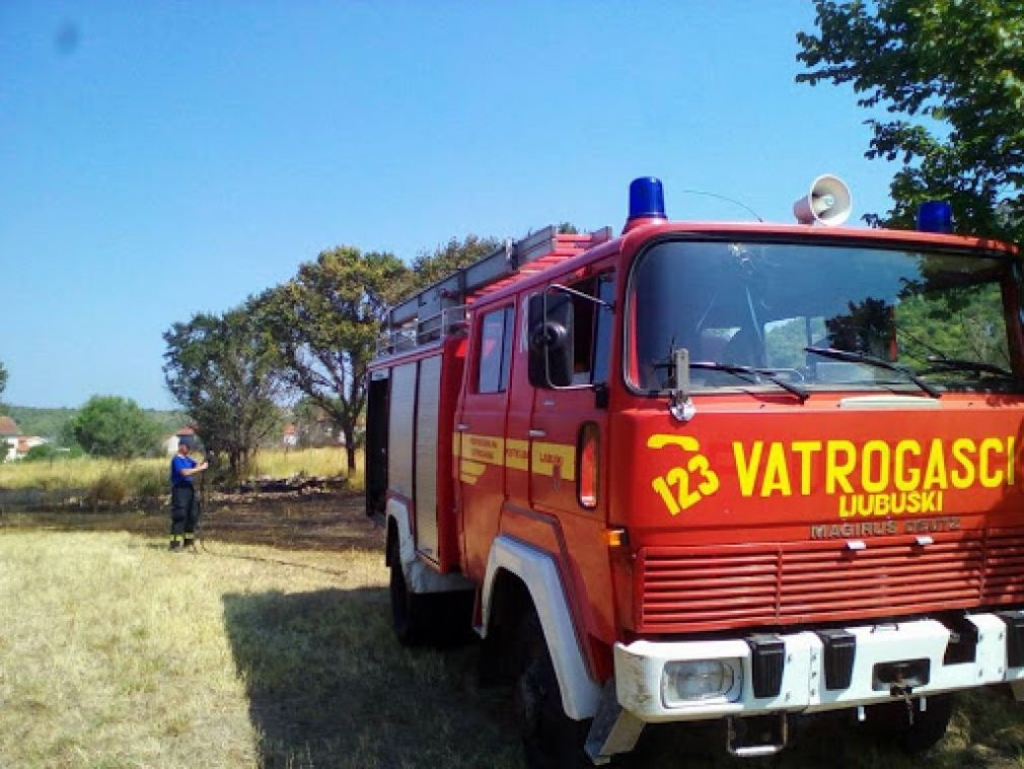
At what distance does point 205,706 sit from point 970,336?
4801mm

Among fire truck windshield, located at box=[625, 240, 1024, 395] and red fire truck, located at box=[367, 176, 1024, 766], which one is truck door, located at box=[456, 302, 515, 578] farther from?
fire truck windshield, located at box=[625, 240, 1024, 395]

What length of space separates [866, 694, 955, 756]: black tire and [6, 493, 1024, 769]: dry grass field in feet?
0.26

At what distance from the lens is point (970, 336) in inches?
152

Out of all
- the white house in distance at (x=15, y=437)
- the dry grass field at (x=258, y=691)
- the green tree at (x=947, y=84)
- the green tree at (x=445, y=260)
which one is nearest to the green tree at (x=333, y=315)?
the green tree at (x=445, y=260)

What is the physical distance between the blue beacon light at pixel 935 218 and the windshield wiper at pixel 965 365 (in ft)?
2.18

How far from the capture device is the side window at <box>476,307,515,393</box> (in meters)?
4.61

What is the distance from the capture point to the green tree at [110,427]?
165ft

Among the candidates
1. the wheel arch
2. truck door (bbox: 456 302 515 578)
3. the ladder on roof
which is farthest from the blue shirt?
the wheel arch

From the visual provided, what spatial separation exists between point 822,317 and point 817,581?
3.51ft

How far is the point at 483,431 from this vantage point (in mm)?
4797

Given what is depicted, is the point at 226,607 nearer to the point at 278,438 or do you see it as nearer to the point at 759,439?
the point at 759,439

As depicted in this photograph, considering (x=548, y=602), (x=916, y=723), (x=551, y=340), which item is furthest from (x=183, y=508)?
(x=916, y=723)

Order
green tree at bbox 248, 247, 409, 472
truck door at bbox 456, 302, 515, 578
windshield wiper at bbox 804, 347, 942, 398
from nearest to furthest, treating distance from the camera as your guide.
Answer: windshield wiper at bbox 804, 347, 942, 398
truck door at bbox 456, 302, 515, 578
green tree at bbox 248, 247, 409, 472

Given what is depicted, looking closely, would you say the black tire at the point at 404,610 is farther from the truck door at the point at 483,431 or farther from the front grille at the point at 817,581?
the front grille at the point at 817,581
